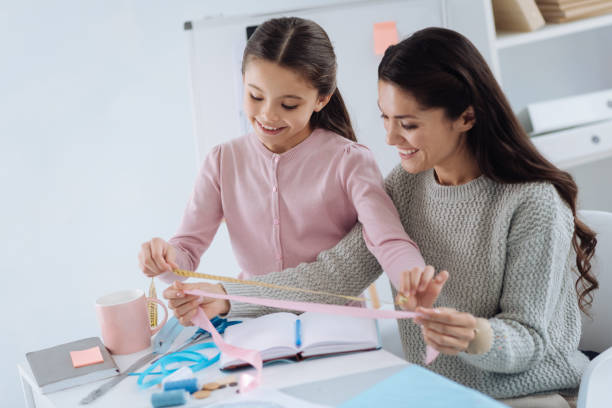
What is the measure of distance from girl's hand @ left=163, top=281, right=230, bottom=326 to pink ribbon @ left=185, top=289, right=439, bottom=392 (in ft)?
0.04

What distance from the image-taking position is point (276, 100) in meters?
1.36

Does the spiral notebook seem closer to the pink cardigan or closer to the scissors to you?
the scissors

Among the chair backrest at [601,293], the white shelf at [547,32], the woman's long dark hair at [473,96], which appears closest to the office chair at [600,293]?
the chair backrest at [601,293]

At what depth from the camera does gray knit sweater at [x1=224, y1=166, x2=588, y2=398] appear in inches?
46.9

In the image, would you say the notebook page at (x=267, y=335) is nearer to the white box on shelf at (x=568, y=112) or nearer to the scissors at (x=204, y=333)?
the scissors at (x=204, y=333)

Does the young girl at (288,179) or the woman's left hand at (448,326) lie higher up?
the young girl at (288,179)

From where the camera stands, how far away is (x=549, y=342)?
1.25m

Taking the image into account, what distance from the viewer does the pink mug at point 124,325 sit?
1275 millimetres

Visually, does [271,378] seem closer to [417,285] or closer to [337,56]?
[417,285]

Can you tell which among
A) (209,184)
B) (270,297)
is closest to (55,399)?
(270,297)

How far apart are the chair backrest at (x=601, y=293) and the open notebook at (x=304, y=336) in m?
0.50

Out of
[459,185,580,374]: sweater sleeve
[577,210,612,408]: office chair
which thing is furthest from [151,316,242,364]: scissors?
[577,210,612,408]: office chair

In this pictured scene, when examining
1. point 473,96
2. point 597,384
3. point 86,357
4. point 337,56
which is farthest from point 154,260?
point 337,56

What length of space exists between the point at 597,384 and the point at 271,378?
21.6 inches
